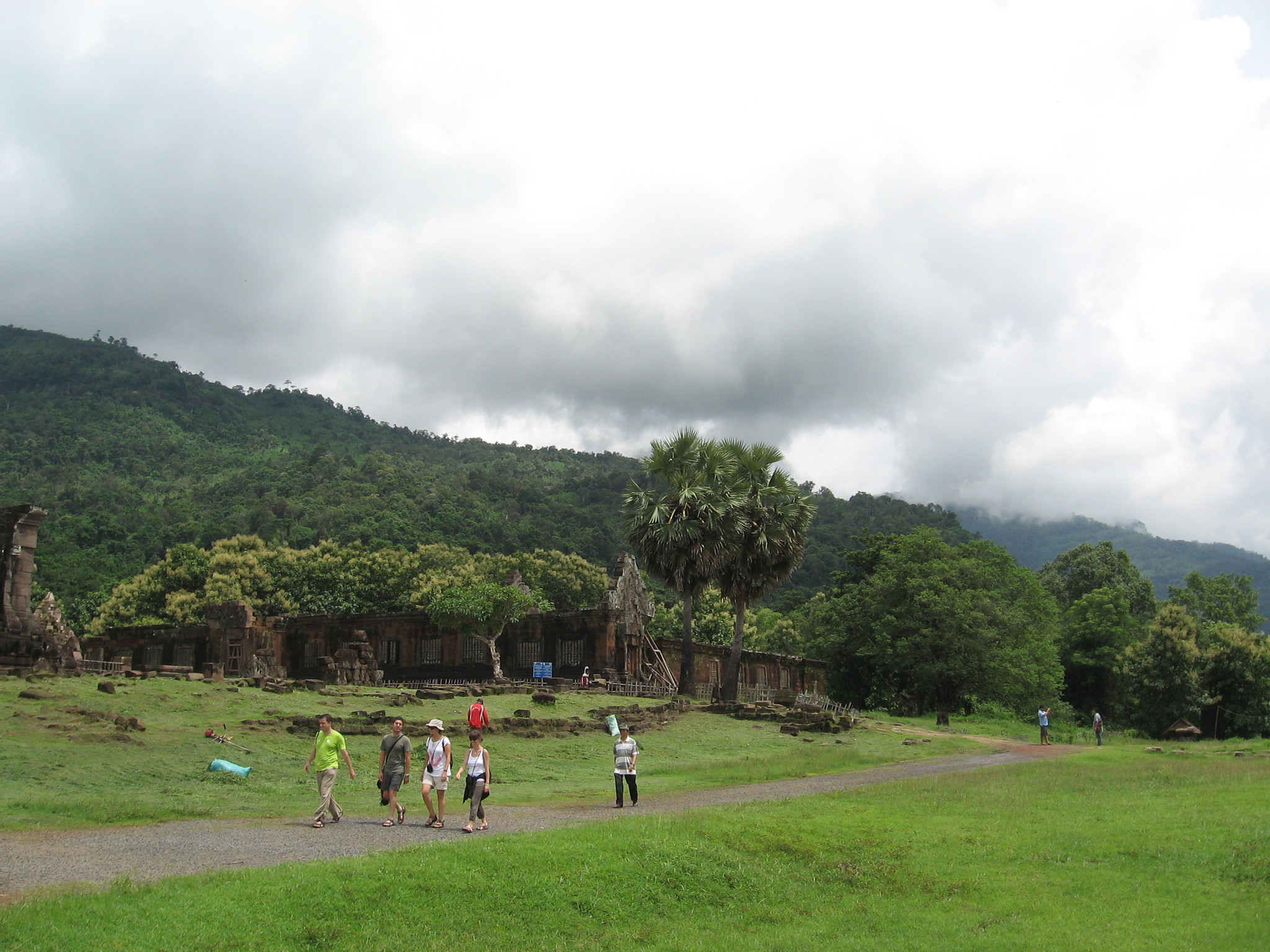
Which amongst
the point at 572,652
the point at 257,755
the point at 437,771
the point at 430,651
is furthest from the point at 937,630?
the point at 437,771

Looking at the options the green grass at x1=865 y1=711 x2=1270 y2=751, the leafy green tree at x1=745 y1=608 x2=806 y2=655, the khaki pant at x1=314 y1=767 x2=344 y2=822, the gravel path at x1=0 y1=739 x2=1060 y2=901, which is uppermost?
the leafy green tree at x1=745 y1=608 x2=806 y2=655

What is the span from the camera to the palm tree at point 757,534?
37.1 metres

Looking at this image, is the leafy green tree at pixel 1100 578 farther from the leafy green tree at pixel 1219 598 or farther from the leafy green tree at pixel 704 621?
the leafy green tree at pixel 704 621

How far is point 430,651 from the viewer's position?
159ft

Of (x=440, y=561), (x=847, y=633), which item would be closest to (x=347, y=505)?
(x=440, y=561)

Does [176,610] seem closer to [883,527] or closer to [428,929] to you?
[428,929]

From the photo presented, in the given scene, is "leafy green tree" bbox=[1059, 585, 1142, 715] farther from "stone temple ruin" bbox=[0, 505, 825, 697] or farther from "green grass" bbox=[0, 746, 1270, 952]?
"green grass" bbox=[0, 746, 1270, 952]

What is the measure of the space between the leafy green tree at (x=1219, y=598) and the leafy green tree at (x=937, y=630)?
23484 millimetres

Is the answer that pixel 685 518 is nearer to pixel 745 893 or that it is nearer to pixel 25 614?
pixel 25 614

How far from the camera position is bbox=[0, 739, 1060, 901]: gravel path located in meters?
10.4

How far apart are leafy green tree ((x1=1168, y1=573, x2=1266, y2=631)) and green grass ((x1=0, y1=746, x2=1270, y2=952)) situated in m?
59.7

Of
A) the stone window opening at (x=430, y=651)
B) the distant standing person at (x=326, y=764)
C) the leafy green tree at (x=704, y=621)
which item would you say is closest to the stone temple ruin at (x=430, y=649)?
the stone window opening at (x=430, y=651)

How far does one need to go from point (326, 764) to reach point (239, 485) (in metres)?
119

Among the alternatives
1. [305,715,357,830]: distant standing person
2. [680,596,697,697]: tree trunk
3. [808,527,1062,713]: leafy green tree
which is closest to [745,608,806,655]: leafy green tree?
[808,527,1062,713]: leafy green tree
